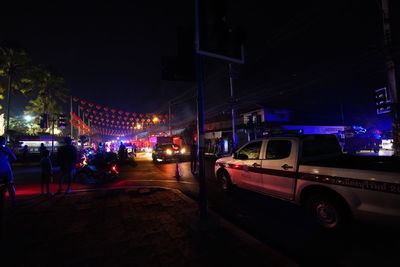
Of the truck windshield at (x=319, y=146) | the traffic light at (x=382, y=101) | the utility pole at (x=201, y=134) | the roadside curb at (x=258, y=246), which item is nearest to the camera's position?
the roadside curb at (x=258, y=246)

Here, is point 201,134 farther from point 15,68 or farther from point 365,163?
point 15,68

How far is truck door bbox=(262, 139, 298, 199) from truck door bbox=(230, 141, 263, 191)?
0.81ft

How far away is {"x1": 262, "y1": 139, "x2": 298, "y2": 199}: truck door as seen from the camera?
4355 mm

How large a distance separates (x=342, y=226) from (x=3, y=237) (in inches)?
260

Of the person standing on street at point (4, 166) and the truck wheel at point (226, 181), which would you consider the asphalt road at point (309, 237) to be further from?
the person standing on street at point (4, 166)

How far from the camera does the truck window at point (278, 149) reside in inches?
181

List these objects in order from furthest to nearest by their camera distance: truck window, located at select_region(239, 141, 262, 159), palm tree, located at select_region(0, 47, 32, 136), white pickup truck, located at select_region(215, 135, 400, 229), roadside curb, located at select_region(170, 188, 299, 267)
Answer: palm tree, located at select_region(0, 47, 32, 136) → truck window, located at select_region(239, 141, 262, 159) → white pickup truck, located at select_region(215, 135, 400, 229) → roadside curb, located at select_region(170, 188, 299, 267)

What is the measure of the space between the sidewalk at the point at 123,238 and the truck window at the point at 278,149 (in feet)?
7.02

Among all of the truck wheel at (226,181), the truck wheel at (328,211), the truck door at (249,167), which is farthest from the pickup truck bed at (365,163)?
the truck wheel at (226,181)

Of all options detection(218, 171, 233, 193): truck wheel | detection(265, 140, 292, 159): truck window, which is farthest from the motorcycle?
detection(265, 140, 292, 159): truck window

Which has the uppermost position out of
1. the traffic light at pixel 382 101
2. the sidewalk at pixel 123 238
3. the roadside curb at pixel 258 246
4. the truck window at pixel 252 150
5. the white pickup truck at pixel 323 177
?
the traffic light at pixel 382 101

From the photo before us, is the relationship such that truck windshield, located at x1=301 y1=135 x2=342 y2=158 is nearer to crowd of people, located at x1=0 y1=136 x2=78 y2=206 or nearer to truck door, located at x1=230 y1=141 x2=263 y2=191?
truck door, located at x1=230 y1=141 x2=263 y2=191

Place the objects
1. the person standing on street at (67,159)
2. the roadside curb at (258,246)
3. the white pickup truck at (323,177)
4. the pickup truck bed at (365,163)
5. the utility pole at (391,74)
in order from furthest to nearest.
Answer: the utility pole at (391,74) → the person standing on street at (67,159) → the pickup truck bed at (365,163) → the white pickup truck at (323,177) → the roadside curb at (258,246)

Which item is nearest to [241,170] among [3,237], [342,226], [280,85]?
[342,226]
